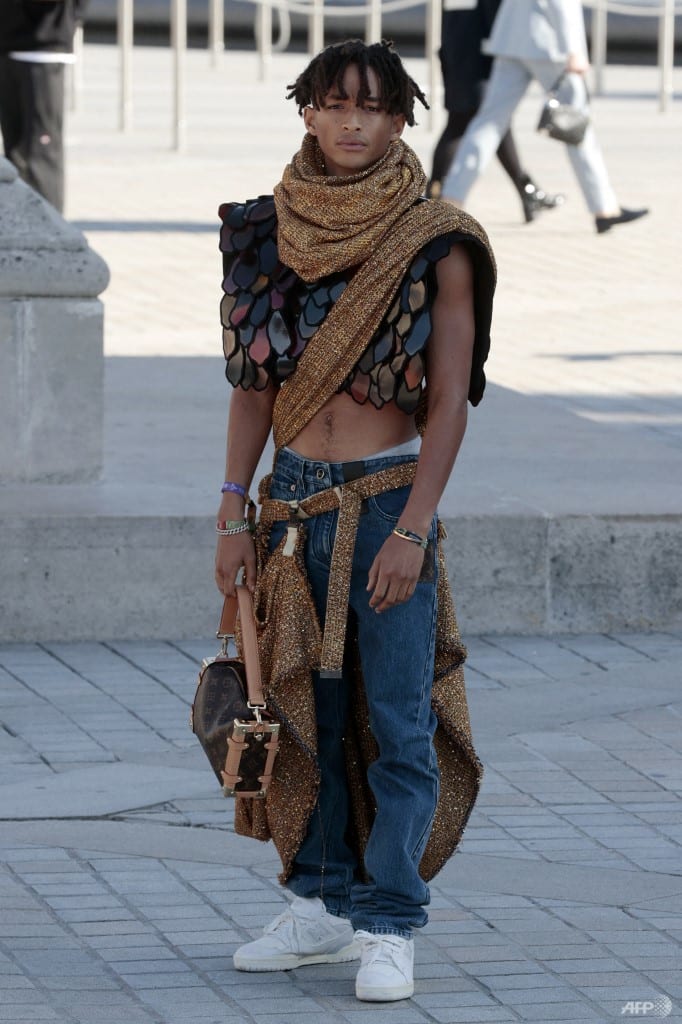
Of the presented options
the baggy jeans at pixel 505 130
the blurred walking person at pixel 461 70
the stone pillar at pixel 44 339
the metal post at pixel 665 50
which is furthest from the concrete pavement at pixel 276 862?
the metal post at pixel 665 50

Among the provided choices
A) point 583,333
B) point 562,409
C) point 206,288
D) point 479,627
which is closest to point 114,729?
point 479,627

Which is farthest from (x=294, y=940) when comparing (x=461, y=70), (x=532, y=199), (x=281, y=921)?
(x=532, y=199)

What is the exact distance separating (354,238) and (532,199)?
9.76 m

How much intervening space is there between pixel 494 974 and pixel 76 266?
3.16 metres

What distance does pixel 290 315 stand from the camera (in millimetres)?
3963

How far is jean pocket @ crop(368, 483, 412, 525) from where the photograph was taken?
3906 millimetres

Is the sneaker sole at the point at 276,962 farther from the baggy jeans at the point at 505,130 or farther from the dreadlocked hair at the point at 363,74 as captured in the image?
the baggy jeans at the point at 505,130

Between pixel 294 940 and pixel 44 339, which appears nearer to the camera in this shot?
pixel 294 940

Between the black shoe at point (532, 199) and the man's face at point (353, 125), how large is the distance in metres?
9.64

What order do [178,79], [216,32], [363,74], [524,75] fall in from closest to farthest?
1. [363,74]
2. [524,75]
3. [178,79]
4. [216,32]

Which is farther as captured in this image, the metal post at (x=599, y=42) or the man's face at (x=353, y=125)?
the metal post at (x=599, y=42)

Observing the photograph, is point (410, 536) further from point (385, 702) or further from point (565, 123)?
point (565, 123)

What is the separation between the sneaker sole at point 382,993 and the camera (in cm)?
395
